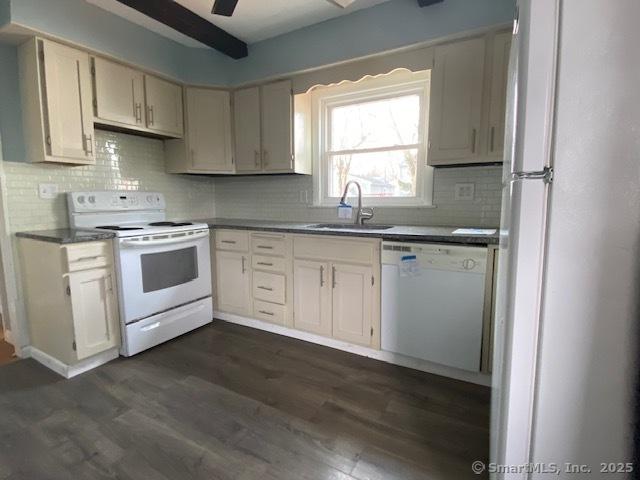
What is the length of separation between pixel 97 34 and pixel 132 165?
1.01 metres

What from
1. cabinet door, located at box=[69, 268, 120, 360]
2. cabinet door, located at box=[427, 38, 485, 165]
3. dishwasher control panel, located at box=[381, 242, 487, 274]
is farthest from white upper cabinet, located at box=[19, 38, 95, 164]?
cabinet door, located at box=[427, 38, 485, 165]

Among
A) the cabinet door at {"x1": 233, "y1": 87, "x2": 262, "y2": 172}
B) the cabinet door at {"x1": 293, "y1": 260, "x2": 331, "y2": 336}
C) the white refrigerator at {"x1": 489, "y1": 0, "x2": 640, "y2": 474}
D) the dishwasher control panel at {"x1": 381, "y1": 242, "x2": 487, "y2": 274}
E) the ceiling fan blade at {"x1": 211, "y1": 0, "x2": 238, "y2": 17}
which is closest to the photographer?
the white refrigerator at {"x1": 489, "y1": 0, "x2": 640, "y2": 474}

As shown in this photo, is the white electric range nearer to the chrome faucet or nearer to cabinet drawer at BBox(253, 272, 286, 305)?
cabinet drawer at BBox(253, 272, 286, 305)

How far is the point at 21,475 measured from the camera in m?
1.32

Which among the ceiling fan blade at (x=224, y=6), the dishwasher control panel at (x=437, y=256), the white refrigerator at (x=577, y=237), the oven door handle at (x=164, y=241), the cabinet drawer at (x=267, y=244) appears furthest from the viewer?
the cabinet drawer at (x=267, y=244)

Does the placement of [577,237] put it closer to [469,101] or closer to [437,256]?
[437,256]

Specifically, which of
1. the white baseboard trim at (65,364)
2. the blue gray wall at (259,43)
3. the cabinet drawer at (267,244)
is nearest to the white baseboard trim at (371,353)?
the cabinet drawer at (267,244)

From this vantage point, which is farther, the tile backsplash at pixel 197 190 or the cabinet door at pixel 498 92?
the tile backsplash at pixel 197 190

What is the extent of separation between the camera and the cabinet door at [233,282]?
9.18 ft

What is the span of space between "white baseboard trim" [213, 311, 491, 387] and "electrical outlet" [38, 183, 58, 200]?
164cm

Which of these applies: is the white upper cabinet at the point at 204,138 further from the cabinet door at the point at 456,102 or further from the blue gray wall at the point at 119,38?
the cabinet door at the point at 456,102

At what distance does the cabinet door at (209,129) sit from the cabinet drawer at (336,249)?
4.13 ft

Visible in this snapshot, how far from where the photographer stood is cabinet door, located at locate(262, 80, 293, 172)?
2.81 m

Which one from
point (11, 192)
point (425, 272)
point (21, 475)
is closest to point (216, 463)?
point (21, 475)
